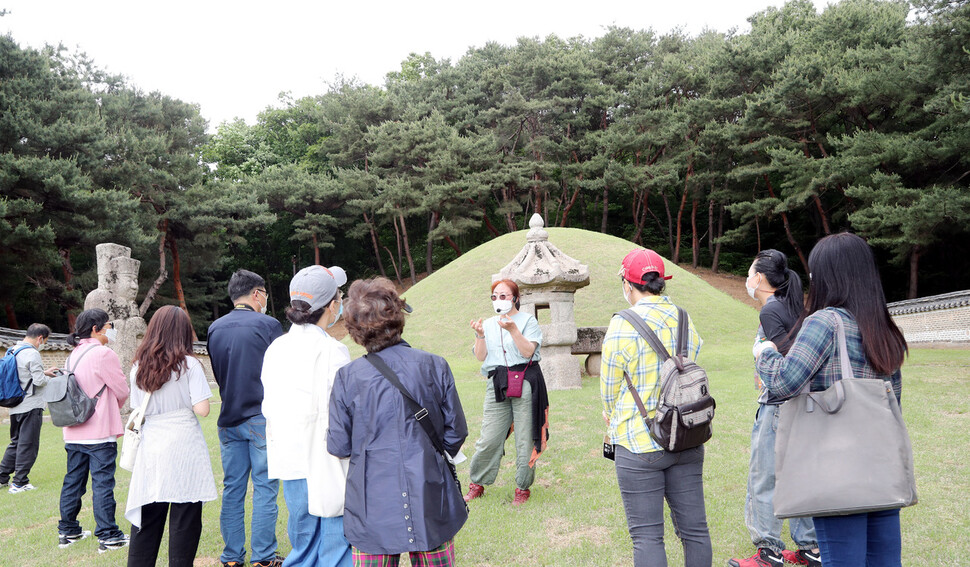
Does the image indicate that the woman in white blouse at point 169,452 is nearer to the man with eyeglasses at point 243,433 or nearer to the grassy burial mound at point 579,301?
the man with eyeglasses at point 243,433

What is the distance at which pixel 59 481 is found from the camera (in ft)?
→ 20.5

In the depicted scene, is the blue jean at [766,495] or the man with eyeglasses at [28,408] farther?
the man with eyeglasses at [28,408]

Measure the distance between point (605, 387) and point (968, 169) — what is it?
19.8 m

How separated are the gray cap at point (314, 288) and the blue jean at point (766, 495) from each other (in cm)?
227

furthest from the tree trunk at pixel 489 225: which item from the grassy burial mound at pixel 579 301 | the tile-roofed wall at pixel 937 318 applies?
the tile-roofed wall at pixel 937 318

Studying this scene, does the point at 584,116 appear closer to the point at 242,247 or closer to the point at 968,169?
the point at 968,169

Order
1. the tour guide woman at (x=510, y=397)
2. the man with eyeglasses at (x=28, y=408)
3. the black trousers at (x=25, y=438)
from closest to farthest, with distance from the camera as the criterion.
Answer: the tour guide woman at (x=510, y=397) < the man with eyeglasses at (x=28, y=408) < the black trousers at (x=25, y=438)

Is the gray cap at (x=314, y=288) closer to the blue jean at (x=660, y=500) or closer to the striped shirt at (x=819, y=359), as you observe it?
the blue jean at (x=660, y=500)

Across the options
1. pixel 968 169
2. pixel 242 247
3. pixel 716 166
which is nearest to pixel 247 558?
pixel 968 169

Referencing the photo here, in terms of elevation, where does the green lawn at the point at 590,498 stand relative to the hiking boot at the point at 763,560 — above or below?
below

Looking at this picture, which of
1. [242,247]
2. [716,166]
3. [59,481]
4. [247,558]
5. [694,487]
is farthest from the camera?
[242,247]

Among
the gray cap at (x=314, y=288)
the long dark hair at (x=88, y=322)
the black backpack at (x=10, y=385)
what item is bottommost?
the black backpack at (x=10, y=385)

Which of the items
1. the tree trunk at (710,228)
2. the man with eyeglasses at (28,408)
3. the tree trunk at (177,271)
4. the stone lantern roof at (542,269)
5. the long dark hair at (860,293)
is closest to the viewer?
the long dark hair at (860,293)

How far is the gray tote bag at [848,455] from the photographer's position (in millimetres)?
1959
